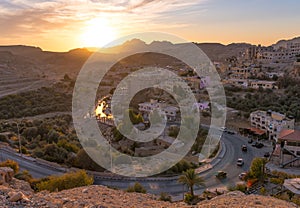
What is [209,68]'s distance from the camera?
4816 centimetres

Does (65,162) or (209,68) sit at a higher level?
(209,68)

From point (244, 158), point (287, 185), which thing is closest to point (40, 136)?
point (244, 158)

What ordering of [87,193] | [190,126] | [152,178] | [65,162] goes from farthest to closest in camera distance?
[190,126] < [65,162] < [152,178] < [87,193]

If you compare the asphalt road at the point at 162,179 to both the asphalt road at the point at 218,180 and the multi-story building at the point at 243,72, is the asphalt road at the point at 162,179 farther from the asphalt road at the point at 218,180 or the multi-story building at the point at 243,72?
the multi-story building at the point at 243,72

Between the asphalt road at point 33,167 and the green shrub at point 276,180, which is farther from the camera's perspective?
the asphalt road at point 33,167

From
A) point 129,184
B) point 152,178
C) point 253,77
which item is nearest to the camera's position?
point 129,184

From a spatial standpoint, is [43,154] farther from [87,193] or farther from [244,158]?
[244,158]

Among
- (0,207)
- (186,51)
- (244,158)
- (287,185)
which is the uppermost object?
(186,51)

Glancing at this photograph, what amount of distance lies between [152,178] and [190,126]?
955 centimetres

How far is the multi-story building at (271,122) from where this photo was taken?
21.4 m

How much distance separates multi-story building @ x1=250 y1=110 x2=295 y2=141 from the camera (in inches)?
843

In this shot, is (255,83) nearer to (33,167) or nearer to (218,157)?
(218,157)

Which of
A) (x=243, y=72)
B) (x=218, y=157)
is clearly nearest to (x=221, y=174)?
(x=218, y=157)

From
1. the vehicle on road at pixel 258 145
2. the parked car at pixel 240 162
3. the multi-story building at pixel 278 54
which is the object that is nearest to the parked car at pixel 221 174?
the parked car at pixel 240 162
